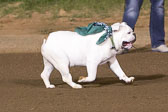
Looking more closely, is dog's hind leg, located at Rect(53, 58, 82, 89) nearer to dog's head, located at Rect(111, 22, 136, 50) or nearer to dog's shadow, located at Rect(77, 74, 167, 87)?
dog's shadow, located at Rect(77, 74, 167, 87)

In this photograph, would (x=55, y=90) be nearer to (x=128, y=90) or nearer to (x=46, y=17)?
(x=128, y=90)

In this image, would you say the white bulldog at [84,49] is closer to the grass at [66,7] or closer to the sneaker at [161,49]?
the sneaker at [161,49]

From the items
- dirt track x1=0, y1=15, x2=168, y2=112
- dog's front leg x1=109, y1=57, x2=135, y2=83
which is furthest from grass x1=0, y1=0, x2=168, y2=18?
dog's front leg x1=109, y1=57, x2=135, y2=83

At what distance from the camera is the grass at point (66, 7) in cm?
1803

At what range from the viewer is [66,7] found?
727 inches

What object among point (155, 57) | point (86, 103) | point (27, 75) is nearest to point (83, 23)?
point (155, 57)

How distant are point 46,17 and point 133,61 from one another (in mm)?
5906

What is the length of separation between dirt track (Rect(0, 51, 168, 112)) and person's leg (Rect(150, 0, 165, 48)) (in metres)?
0.56

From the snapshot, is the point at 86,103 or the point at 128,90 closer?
the point at 86,103

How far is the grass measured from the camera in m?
18.0

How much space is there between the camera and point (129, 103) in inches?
328

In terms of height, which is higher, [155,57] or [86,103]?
[86,103]

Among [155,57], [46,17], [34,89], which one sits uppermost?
[34,89]

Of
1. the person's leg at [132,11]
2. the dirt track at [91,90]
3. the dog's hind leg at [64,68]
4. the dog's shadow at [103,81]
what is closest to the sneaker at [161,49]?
the dirt track at [91,90]
